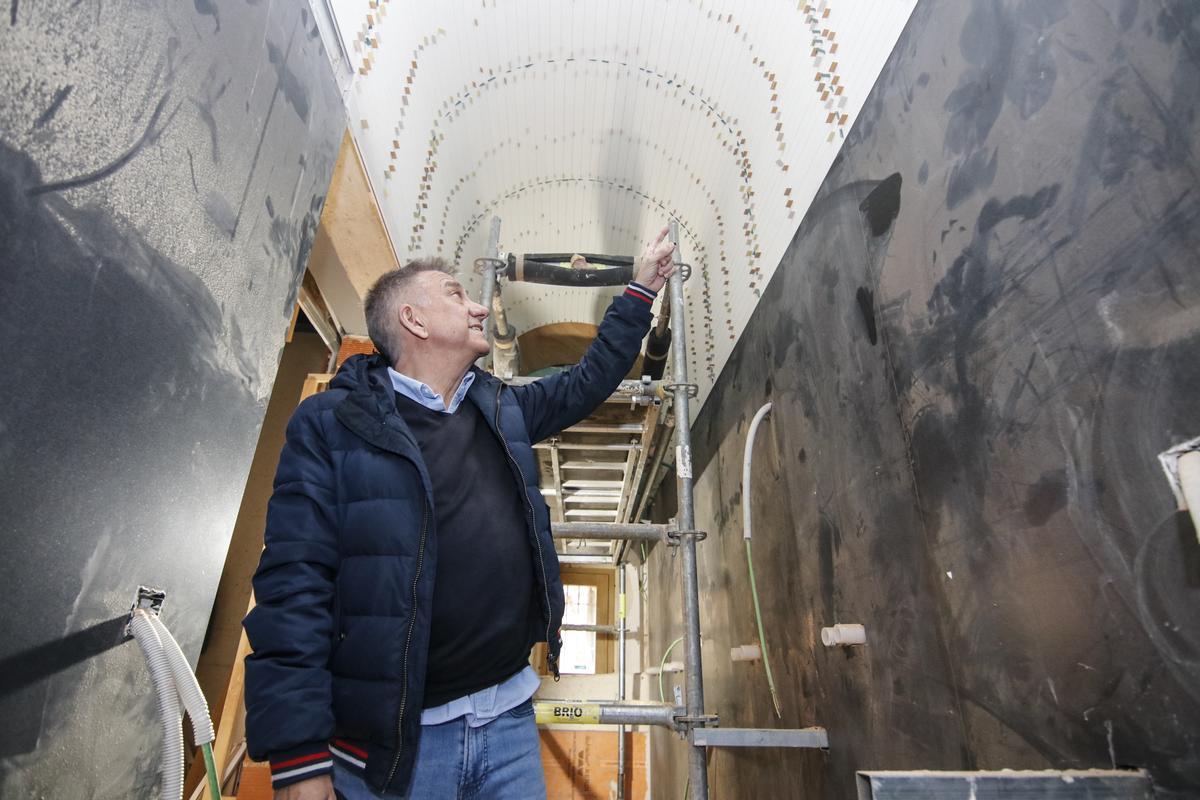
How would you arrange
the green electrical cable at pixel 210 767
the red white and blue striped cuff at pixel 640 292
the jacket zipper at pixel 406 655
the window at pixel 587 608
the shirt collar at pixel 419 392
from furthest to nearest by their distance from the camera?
the window at pixel 587 608 < the red white and blue striped cuff at pixel 640 292 < the shirt collar at pixel 419 392 < the jacket zipper at pixel 406 655 < the green electrical cable at pixel 210 767

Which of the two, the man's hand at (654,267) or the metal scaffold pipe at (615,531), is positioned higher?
the man's hand at (654,267)

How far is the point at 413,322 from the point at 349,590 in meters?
0.68

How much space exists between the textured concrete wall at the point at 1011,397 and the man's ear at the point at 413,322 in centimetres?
112

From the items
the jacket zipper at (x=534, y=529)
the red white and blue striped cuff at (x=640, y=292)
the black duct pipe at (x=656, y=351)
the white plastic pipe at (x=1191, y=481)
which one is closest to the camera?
the white plastic pipe at (x=1191, y=481)

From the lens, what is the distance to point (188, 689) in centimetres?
92

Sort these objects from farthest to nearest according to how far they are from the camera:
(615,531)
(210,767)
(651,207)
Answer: (651,207), (615,531), (210,767)

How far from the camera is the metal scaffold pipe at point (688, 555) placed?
1.90 metres

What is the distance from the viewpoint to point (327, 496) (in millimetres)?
1104

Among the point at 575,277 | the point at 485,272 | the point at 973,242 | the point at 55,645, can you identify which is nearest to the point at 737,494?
the point at 575,277

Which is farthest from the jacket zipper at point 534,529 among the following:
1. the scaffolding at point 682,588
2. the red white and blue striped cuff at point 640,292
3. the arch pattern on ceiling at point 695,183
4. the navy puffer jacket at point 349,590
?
the arch pattern on ceiling at point 695,183

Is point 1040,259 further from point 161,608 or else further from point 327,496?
point 161,608

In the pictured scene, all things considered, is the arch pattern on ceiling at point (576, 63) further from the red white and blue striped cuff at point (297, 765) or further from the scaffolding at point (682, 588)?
the red white and blue striped cuff at point (297, 765)

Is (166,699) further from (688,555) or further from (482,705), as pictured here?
(688,555)

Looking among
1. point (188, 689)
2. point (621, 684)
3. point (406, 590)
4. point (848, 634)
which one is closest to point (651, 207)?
point (848, 634)
